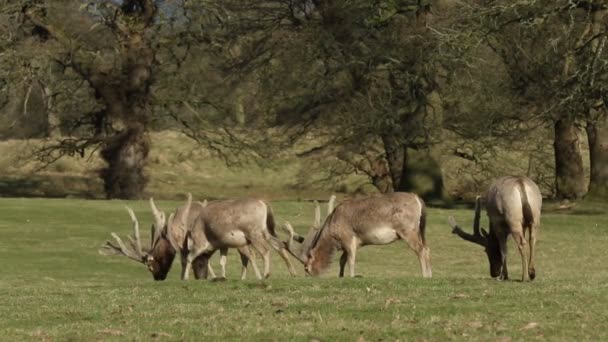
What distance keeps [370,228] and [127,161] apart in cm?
2610

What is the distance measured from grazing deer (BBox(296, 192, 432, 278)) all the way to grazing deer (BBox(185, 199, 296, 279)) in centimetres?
65

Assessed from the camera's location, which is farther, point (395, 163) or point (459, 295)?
point (395, 163)

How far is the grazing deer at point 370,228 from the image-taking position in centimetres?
1981

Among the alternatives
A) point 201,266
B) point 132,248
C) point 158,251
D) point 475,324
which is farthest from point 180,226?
point 475,324

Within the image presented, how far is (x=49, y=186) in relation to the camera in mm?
53750

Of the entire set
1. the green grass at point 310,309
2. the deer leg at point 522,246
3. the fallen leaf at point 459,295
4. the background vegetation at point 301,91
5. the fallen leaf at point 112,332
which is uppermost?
→ the background vegetation at point 301,91

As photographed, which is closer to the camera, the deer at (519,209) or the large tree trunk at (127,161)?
the deer at (519,209)

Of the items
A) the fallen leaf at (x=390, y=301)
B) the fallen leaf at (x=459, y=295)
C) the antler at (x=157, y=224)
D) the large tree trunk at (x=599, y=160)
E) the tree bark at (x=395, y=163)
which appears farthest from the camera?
the tree bark at (x=395, y=163)

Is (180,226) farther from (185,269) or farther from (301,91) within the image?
(301,91)

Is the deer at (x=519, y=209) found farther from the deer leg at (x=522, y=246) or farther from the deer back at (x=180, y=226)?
the deer back at (x=180, y=226)

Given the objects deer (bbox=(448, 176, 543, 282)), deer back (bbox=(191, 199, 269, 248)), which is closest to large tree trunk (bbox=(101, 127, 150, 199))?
deer back (bbox=(191, 199, 269, 248))

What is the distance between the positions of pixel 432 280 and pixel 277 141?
2953cm

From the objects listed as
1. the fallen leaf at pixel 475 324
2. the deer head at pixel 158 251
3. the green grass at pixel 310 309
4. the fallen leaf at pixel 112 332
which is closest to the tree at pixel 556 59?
the green grass at pixel 310 309

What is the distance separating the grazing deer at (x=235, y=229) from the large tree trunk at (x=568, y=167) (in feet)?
74.4
